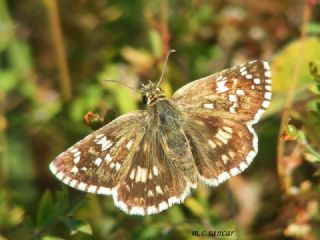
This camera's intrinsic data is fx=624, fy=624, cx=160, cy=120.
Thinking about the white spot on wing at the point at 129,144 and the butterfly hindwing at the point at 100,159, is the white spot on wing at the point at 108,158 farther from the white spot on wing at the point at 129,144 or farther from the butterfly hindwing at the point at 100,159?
the white spot on wing at the point at 129,144

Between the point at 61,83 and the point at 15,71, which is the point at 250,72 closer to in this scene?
the point at 61,83

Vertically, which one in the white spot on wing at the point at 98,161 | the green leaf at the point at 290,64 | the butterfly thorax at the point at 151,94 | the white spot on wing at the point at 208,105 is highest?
the green leaf at the point at 290,64

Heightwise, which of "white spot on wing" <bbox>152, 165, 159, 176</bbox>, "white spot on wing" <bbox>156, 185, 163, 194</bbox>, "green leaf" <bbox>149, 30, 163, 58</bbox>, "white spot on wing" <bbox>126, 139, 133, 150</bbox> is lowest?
"white spot on wing" <bbox>156, 185, 163, 194</bbox>

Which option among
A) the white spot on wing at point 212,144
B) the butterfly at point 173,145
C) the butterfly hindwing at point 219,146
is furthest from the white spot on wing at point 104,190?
the white spot on wing at point 212,144

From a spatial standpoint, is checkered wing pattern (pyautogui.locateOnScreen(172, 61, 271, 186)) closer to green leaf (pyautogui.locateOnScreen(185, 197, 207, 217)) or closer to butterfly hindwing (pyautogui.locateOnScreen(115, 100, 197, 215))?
butterfly hindwing (pyautogui.locateOnScreen(115, 100, 197, 215))

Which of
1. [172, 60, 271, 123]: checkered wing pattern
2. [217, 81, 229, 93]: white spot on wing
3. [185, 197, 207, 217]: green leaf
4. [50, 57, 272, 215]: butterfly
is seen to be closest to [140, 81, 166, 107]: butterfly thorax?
[50, 57, 272, 215]: butterfly

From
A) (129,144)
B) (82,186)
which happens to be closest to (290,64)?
(129,144)

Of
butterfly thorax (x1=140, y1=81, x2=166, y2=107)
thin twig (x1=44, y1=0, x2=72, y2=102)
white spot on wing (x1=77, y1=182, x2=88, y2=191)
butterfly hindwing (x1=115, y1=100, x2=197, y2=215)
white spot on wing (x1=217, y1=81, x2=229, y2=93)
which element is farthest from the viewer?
thin twig (x1=44, y1=0, x2=72, y2=102)

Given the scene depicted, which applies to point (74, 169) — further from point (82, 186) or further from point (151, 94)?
point (151, 94)
